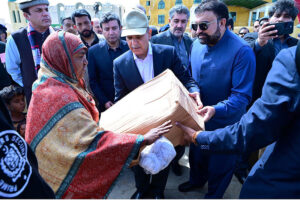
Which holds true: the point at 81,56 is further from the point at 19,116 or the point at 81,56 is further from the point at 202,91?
the point at 19,116

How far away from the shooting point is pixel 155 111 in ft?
4.51

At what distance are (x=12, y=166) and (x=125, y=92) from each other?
174 centimetres

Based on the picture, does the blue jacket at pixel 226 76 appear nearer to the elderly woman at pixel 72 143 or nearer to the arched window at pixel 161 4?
the elderly woman at pixel 72 143

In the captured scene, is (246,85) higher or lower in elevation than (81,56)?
lower

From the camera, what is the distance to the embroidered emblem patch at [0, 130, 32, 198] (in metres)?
0.54

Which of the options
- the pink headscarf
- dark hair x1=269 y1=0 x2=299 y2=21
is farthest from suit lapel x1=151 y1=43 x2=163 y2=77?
dark hair x1=269 y1=0 x2=299 y2=21

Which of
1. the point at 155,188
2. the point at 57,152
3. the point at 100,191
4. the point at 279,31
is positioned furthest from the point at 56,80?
the point at 279,31

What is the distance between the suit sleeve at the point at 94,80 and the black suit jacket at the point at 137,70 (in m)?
0.64

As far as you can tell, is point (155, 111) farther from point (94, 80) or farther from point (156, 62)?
point (94, 80)

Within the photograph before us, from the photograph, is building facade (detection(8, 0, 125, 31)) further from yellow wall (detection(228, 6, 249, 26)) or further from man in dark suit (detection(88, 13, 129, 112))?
man in dark suit (detection(88, 13, 129, 112))

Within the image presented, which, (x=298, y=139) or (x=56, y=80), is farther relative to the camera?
(x=56, y=80)

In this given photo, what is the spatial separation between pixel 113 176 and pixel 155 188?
940 millimetres

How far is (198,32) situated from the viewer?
1.93 meters

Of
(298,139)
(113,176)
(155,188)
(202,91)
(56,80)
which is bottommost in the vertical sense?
(155,188)
